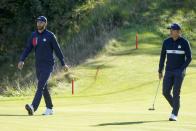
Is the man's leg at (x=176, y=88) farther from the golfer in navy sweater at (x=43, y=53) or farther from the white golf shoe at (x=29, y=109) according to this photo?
the white golf shoe at (x=29, y=109)

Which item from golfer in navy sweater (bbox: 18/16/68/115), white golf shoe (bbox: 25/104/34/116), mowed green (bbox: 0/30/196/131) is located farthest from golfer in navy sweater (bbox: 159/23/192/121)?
white golf shoe (bbox: 25/104/34/116)

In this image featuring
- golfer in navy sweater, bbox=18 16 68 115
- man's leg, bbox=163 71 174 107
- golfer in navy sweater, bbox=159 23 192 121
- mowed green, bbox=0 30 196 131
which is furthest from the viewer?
golfer in navy sweater, bbox=18 16 68 115

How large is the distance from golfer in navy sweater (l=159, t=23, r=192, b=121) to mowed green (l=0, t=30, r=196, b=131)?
2.07 ft

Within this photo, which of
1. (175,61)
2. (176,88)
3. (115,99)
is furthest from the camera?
(115,99)

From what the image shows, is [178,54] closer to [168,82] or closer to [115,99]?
[168,82]

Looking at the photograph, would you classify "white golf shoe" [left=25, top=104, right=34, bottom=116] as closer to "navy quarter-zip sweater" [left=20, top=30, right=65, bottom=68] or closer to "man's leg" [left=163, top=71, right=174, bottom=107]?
"navy quarter-zip sweater" [left=20, top=30, right=65, bottom=68]

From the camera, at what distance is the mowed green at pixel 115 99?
1366cm

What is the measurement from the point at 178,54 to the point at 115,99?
26.0 ft

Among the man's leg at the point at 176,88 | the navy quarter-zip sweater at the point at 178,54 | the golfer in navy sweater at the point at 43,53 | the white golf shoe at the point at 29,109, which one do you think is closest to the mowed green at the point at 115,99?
the white golf shoe at the point at 29,109

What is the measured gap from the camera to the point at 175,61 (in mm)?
15164

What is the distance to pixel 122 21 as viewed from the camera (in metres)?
39.4

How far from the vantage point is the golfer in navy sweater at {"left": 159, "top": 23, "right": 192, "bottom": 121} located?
15.0 meters

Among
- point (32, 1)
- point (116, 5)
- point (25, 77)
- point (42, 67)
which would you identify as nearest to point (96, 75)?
point (25, 77)

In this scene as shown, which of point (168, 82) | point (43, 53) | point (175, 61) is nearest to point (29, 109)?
point (43, 53)
